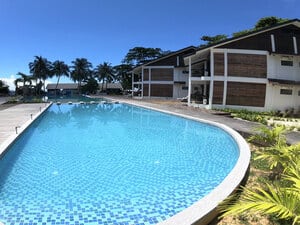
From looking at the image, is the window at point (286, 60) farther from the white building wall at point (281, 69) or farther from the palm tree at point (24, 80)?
the palm tree at point (24, 80)

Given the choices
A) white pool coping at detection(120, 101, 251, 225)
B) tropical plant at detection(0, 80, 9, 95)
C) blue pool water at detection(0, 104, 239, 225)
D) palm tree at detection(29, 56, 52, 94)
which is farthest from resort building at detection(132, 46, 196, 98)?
palm tree at detection(29, 56, 52, 94)

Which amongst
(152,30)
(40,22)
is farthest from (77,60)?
(40,22)

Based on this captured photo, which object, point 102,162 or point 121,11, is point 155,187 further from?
point 121,11

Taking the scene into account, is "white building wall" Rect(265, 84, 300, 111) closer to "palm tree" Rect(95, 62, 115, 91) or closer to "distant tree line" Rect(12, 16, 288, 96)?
"distant tree line" Rect(12, 16, 288, 96)

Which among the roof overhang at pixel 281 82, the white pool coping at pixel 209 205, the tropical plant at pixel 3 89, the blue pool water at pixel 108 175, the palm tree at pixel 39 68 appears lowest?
the blue pool water at pixel 108 175

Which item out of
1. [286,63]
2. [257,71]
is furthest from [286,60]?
[257,71]

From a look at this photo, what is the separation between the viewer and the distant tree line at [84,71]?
63469 millimetres

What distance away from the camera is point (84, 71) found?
75.2m

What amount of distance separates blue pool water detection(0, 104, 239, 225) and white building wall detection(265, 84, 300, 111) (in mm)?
11755

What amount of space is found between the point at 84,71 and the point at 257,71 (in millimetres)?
59062

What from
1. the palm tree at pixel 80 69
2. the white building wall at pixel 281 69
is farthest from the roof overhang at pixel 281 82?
the palm tree at pixel 80 69

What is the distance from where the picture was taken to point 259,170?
6.95m

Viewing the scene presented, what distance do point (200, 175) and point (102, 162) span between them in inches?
113

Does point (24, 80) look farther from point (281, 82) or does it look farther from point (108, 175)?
point (108, 175)
